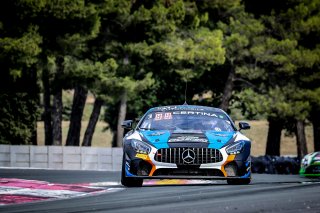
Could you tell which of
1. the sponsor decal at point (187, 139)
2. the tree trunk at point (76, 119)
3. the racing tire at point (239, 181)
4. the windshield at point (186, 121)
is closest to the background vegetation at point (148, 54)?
the tree trunk at point (76, 119)

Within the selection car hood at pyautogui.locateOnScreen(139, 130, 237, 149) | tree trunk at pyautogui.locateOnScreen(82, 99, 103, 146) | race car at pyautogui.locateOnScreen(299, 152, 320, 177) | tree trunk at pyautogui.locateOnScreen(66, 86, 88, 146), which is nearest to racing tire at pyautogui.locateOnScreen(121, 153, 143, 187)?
car hood at pyautogui.locateOnScreen(139, 130, 237, 149)

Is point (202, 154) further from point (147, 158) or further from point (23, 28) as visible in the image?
point (23, 28)

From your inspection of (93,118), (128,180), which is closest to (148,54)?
(93,118)

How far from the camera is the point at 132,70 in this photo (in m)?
40.6

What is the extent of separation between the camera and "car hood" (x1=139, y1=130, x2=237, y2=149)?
1530 cm

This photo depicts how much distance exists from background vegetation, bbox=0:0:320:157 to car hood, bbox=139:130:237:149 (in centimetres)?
2142

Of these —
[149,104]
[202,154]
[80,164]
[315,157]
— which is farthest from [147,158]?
[149,104]

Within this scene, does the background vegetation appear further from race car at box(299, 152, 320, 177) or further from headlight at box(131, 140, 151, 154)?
headlight at box(131, 140, 151, 154)

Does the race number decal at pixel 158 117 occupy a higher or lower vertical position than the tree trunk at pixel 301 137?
higher

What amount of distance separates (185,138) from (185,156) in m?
0.32

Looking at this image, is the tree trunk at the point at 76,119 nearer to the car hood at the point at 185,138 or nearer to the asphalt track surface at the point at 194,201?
the asphalt track surface at the point at 194,201

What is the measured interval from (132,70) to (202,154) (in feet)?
83.7

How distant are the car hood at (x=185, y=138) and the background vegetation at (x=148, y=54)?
21424mm

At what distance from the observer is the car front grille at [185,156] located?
15.2 metres
